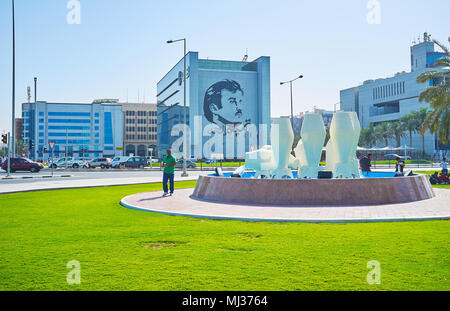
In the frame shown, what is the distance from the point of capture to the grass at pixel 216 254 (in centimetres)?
479

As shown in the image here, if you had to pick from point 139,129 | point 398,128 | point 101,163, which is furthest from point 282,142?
point 139,129

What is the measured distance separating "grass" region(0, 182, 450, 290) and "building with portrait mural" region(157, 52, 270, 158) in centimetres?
7862

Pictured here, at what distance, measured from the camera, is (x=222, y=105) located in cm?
9569

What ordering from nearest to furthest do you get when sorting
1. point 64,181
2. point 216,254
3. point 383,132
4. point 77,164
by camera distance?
1. point 216,254
2. point 64,181
3. point 77,164
4. point 383,132

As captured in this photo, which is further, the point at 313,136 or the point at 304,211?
the point at 313,136

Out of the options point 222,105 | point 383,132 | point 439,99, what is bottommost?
point 439,99

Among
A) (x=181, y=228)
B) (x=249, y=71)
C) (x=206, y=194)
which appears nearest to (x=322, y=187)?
(x=206, y=194)

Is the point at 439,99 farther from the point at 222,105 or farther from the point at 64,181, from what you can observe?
the point at 222,105

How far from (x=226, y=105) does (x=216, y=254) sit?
9098 centimetres

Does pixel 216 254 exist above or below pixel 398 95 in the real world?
below

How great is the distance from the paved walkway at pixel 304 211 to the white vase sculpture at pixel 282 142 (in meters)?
4.01

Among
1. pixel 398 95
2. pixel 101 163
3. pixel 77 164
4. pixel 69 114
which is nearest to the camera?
pixel 101 163

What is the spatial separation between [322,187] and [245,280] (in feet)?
25.1
